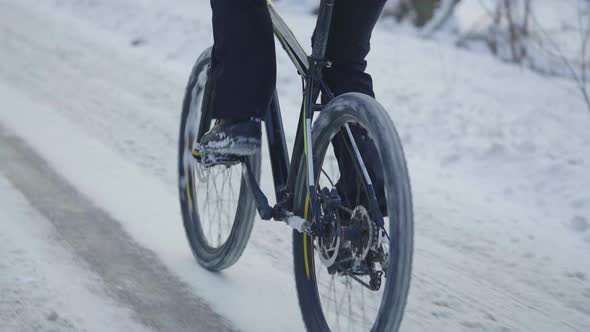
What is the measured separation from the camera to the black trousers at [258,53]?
2.14 m

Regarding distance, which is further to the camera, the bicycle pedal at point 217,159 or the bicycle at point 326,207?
the bicycle pedal at point 217,159

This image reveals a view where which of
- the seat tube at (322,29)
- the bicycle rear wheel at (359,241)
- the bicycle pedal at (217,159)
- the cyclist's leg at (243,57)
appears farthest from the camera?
the bicycle pedal at (217,159)

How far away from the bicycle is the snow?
1.58 ft

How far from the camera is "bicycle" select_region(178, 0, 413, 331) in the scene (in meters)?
1.70

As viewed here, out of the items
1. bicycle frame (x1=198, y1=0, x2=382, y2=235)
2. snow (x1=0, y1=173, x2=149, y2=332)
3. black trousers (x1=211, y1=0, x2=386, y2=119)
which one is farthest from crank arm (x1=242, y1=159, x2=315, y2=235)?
snow (x1=0, y1=173, x2=149, y2=332)

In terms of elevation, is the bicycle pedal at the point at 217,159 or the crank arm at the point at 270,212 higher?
the bicycle pedal at the point at 217,159

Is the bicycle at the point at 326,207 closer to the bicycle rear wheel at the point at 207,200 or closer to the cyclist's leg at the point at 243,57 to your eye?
the bicycle rear wheel at the point at 207,200

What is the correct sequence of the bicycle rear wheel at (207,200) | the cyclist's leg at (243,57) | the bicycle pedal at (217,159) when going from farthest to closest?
the bicycle rear wheel at (207,200)
the bicycle pedal at (217,159)
the cyclist's leg at (243,57)

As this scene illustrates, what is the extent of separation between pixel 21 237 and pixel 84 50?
174 inches

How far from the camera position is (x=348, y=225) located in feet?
6.42

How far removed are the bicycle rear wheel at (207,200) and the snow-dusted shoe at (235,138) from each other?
33cm

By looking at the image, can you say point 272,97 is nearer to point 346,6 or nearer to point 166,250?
point 346,6

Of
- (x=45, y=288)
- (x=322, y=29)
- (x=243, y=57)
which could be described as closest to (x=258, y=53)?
(x=243, y=57)

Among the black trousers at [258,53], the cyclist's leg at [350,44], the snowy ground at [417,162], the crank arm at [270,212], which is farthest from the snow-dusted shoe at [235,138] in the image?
the snowy ground at [417,162]
